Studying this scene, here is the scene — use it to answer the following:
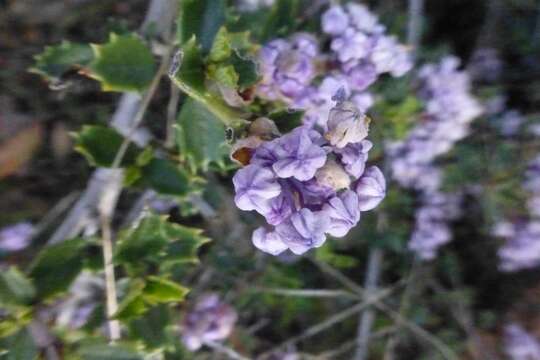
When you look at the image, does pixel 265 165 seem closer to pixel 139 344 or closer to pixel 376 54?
pixel 376 54

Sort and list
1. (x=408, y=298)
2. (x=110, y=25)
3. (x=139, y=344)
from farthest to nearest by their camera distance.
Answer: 1. (x=408, y=298)
2. (x=110, y=25)
3. (x=139, y=344)

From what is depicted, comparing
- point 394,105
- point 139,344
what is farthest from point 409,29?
point 139,344

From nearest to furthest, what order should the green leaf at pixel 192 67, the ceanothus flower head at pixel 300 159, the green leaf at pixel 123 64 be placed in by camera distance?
the ceanothus flower head at pixel 300 159 → the green leaf at pixel 192 67 → the green leaf at pixel 123 64

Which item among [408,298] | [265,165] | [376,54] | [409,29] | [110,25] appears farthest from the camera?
[408,298]

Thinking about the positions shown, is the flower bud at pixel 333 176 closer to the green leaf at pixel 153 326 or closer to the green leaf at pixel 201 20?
the green leaf at pixel 201 20

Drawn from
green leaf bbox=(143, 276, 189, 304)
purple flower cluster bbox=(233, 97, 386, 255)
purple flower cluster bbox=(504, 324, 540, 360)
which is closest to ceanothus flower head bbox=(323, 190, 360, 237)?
purple flower cluster bbox=(233, 97, 386, 255)

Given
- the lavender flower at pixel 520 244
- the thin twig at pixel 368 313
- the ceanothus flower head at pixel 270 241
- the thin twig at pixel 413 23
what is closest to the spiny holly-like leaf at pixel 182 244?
the ceanothus flower head at pixel 270 241
